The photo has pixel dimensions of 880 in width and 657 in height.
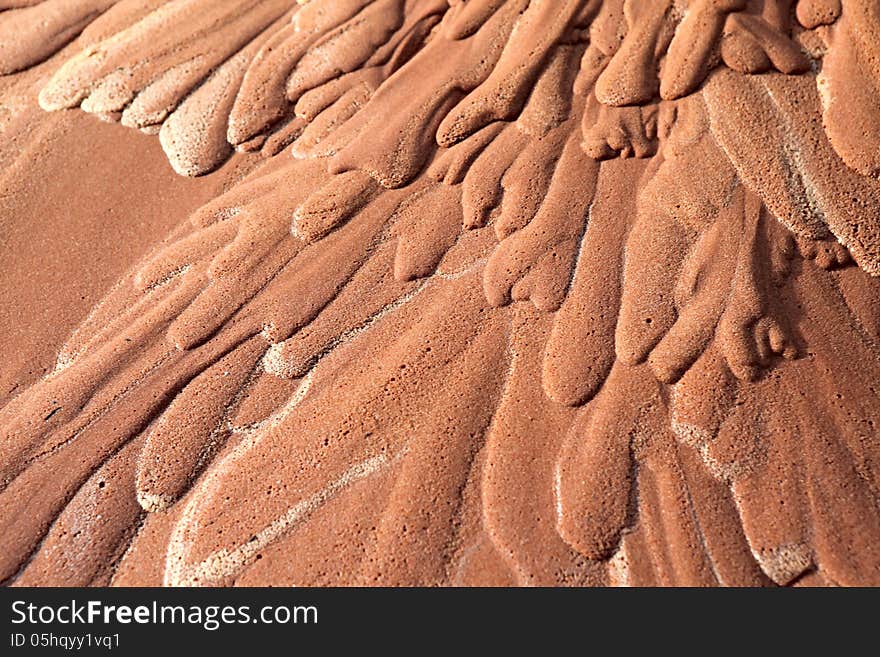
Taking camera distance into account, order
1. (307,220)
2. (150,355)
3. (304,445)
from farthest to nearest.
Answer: (307,220) → (150,355) → (304,445)

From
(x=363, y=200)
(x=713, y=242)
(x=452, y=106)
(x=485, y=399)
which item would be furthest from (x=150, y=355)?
(x=713, y=242)

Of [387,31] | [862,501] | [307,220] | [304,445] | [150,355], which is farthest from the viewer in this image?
[387,31]

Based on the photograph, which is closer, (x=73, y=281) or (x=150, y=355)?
(x=150, y=355)

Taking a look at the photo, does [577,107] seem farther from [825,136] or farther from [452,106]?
[825,136]

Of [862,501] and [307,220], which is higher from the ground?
[307,220]

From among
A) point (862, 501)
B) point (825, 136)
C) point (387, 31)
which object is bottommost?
point (862, 501)

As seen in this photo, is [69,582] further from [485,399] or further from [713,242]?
[713,242]

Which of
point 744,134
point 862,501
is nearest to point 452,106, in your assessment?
point 744,134
